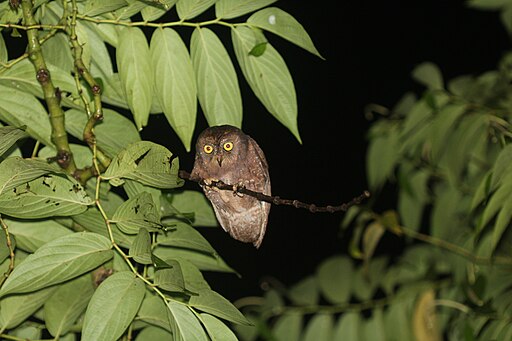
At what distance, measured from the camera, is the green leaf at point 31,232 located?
1.11 metres

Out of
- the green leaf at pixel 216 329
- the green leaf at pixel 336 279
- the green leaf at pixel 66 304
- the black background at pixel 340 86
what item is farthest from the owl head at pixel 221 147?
the black background at pixel 340 86

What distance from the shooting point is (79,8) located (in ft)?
3.72

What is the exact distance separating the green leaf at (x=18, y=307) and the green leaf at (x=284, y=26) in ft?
1.90

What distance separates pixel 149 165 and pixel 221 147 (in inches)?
4.2

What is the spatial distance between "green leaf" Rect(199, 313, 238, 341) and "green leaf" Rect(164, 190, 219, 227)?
0.77ft

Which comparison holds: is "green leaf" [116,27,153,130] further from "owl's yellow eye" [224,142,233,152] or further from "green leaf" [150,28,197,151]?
"owl's yellow eye" [224,142,233,152]

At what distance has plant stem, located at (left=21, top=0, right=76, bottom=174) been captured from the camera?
3.46ft

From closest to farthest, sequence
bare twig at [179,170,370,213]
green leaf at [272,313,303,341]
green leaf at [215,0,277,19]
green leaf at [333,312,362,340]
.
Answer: bare twig at [179,170,370,213]
green leaf at [215,0,277,19]
green leaf at [333,312,362,340]
green leaf at [272,313,303,341]

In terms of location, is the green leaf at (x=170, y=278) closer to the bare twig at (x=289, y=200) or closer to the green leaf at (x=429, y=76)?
the bare twig at (x=289, y=200)

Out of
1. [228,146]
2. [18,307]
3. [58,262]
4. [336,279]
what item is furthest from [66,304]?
[336,279]

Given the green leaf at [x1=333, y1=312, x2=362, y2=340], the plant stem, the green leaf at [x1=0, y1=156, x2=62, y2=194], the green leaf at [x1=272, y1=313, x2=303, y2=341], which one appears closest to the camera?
the green leaf at [x1=0, y1=156, x2=62, y2=194]

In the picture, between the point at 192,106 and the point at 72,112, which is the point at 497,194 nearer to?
the point at 192,106

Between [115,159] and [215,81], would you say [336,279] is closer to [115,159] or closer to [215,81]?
[215,81]

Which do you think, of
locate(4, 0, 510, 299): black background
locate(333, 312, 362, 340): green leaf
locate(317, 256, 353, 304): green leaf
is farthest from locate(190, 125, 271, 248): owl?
locate(4, 0, 510, 299): black background
